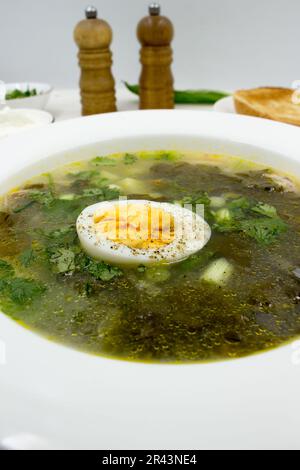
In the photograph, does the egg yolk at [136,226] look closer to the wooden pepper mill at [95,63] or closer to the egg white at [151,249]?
the egg white at [151,249]

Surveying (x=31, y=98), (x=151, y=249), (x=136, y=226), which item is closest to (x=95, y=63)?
(x=31, y=98)

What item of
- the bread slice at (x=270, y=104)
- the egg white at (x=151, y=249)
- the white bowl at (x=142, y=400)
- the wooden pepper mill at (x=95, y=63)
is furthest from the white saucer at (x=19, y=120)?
the white bowl at (x=142, y=400)

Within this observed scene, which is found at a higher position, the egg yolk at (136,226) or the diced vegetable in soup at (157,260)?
the egg yolk at (136,226)

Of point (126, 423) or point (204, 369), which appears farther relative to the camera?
point (204, 369)

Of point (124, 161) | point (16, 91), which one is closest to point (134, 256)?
point (124, 161)

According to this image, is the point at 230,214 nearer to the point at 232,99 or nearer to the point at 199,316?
the point at 199,316

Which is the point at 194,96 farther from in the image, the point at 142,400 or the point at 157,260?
the point at 142,400

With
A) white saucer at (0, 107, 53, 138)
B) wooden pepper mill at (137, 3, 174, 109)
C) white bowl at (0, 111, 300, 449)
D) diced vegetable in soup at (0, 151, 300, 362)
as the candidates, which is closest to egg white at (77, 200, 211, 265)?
diced vegetable in soup at (0, 151, 300, 362)
